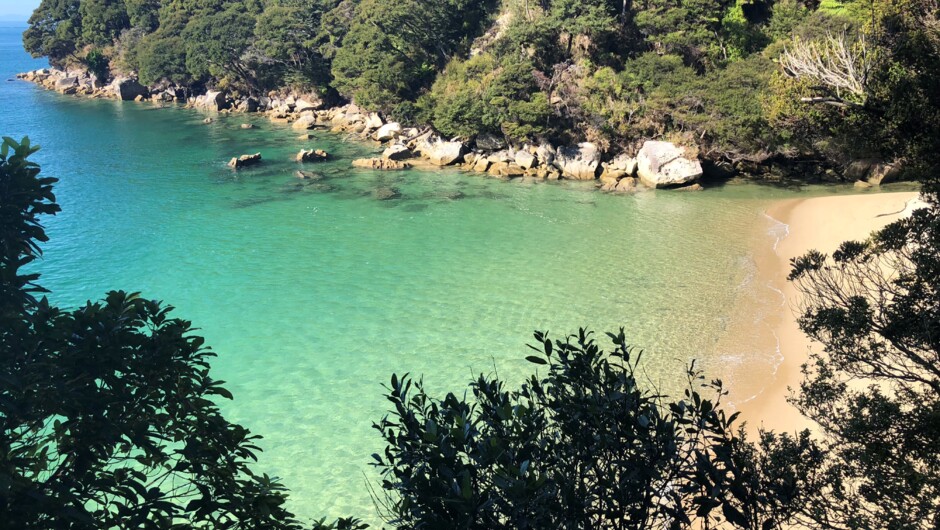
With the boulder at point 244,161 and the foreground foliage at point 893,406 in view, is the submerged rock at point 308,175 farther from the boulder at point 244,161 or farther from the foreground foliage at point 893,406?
the foreground foliage at point 893,406

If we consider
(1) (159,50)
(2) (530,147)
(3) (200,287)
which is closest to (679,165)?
(2) (530,147)

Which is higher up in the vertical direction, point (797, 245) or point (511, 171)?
point (511, 171)

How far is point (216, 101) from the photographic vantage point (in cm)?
5756

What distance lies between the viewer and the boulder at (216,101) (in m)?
57.5

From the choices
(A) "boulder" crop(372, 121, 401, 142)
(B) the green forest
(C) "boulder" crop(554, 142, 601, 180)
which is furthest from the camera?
(A) "boulder" crop(372, 121, 401, 142)

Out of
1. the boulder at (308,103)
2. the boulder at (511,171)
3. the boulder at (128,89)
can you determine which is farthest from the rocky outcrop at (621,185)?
the boulder at (128,89)

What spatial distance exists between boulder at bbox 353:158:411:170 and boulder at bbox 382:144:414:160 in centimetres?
38

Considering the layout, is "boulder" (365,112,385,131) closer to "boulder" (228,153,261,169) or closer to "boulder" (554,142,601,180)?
"boulder" (228,153,261,169)

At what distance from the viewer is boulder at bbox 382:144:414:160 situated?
1415 inches

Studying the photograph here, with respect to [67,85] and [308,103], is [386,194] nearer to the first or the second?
[308,103]

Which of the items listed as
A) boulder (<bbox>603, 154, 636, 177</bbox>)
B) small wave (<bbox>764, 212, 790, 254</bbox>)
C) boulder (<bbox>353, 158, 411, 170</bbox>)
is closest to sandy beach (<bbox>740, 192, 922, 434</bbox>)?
small wave (<bbox>764, 212, 790, 254</bbox>)

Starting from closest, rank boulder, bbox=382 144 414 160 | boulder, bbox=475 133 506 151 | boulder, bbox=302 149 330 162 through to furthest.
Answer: boulder, bbox=475 133 506 151 → boulder, bbox=382 144 414 160 → boulder, bbox=302 149 330 162

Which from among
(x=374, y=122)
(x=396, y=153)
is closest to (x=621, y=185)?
(x=396, y=153)

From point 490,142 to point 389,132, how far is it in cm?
958
